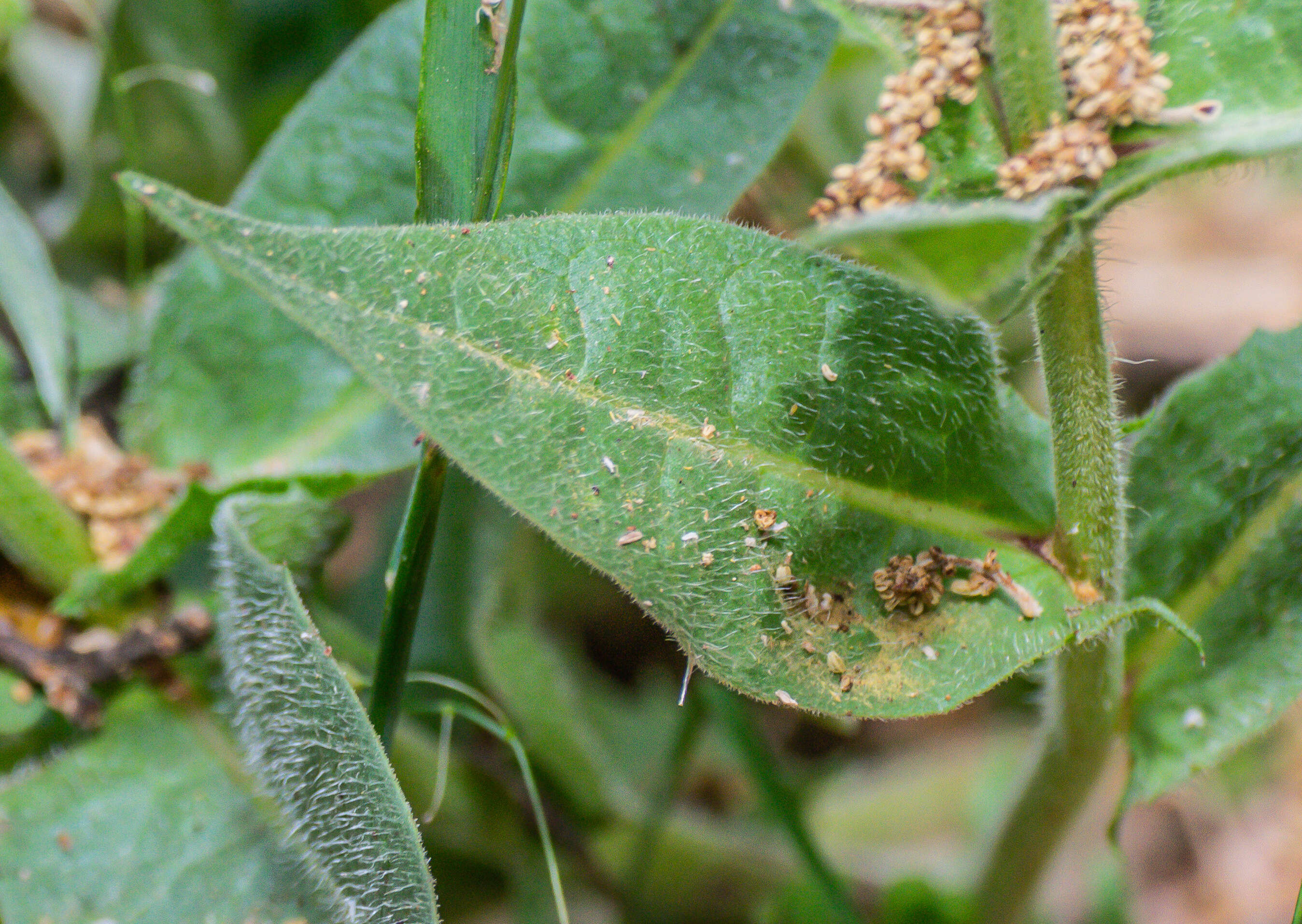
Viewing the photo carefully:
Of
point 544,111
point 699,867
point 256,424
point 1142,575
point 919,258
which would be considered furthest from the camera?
point 699,867

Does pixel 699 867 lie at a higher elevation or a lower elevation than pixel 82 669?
lower

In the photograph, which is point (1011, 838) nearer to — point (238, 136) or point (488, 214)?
point (488, 214)

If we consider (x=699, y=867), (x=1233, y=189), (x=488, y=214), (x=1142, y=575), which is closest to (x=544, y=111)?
(x=488, y=214)

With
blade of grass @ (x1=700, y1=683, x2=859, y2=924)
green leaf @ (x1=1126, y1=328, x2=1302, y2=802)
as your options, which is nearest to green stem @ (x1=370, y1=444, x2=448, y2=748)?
blade of grass @ (x1=700, y1=683, x2=859, y2=924)

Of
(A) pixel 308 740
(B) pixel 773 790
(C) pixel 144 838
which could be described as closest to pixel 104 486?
(C) pixel 144 838

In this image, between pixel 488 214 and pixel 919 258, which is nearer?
pixel 919 258

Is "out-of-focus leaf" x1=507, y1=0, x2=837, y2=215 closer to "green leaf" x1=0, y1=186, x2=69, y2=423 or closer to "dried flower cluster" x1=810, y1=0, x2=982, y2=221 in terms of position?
"dried flower cluster" x1=810, y1=0, x2=982, y2=221
